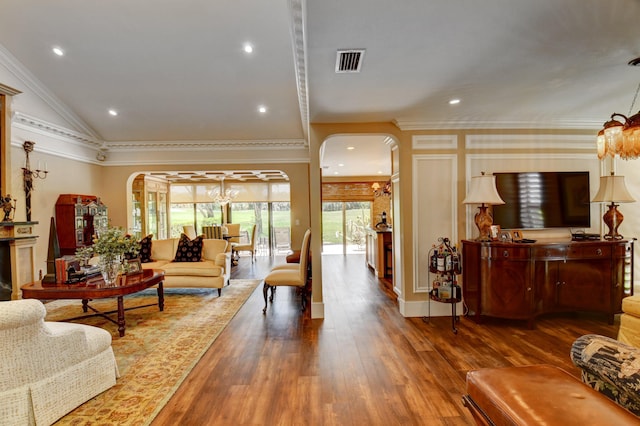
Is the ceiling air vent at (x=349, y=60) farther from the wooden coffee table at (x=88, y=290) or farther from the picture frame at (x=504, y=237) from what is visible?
the wooden coffee table at (x=88, y=290)

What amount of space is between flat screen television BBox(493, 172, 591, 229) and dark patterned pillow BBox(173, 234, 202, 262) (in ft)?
15.4

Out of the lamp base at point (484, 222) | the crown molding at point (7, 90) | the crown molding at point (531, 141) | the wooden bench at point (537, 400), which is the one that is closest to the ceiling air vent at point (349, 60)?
the wooden bench at point (537, 400)

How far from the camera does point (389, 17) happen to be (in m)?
1.78

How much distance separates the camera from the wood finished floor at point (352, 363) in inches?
80.6

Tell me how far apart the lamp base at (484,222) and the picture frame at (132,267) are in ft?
14.8

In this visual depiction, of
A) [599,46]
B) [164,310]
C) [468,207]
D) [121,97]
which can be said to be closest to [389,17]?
[599,46]

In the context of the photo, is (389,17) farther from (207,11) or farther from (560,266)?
(560,266)

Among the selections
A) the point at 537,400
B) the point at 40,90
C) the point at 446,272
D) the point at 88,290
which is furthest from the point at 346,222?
the point at 537,400

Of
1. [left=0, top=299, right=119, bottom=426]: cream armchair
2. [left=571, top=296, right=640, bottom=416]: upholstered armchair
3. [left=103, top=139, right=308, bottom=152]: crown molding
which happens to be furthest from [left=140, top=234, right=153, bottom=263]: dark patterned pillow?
[left=571, top=296, right=640, bottom=416]: upholstered armchair

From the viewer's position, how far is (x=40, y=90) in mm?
5051

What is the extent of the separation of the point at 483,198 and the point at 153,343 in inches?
157

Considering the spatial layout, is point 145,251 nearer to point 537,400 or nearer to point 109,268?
point 109,268

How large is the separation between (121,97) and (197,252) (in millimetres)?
3044

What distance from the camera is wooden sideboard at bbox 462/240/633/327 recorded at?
3.37 metres
